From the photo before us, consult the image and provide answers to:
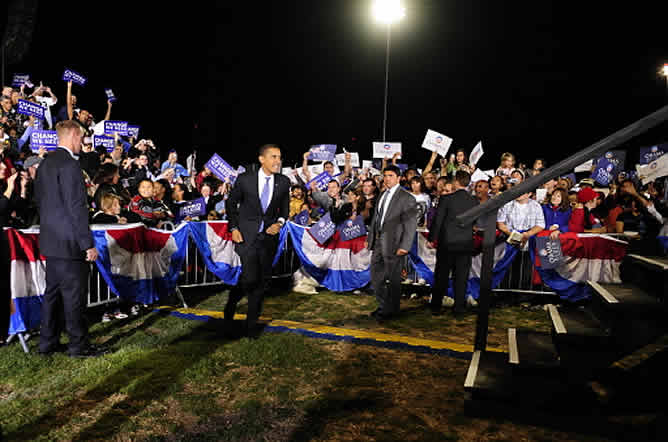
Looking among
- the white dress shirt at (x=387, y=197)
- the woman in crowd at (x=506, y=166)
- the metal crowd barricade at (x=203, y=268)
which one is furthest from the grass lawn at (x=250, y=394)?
the woman in crowd at (x=506, y=166)

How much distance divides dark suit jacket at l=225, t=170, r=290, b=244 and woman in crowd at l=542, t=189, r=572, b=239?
5.27 m

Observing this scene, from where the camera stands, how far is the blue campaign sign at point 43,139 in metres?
8.74

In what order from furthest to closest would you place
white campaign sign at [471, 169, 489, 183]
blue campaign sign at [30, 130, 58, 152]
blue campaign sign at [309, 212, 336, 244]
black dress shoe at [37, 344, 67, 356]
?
white campaign sign at [471, 169, 489, 183] < blue campaign sign at [30, 130, 58, 152] < blue campaign sign at [309, 212, 336, 244] < black dress shoe at [37, 344, 67, 356]

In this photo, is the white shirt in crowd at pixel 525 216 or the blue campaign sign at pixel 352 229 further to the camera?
the blue campaign sign at pixel 352 229

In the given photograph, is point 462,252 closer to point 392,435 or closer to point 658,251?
point 658,251

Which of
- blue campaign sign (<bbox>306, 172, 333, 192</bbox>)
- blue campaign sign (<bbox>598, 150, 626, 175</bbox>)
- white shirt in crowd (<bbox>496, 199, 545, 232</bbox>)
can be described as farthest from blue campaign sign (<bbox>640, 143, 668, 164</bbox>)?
blue campaign sign (<bbox>306, 172, 333, 192</bbox>)

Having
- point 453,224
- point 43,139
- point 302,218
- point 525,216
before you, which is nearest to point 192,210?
point 302,218

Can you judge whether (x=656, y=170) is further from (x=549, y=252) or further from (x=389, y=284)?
(x=389, y=284)

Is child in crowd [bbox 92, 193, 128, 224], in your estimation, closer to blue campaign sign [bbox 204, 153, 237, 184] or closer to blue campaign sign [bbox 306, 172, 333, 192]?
blue campaign sign [bbox 204, 153, 237, 184]

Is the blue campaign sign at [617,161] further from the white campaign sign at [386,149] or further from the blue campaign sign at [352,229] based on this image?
the blue campaign sign at [352,229]

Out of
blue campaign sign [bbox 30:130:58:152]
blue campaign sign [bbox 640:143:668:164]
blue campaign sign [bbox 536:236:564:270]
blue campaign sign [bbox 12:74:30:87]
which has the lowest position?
blue campaign sign [bbox 536:236:564:270]

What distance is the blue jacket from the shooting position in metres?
8.02

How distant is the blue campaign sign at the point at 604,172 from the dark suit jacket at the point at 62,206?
12213mm

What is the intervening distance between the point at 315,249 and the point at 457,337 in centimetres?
341
